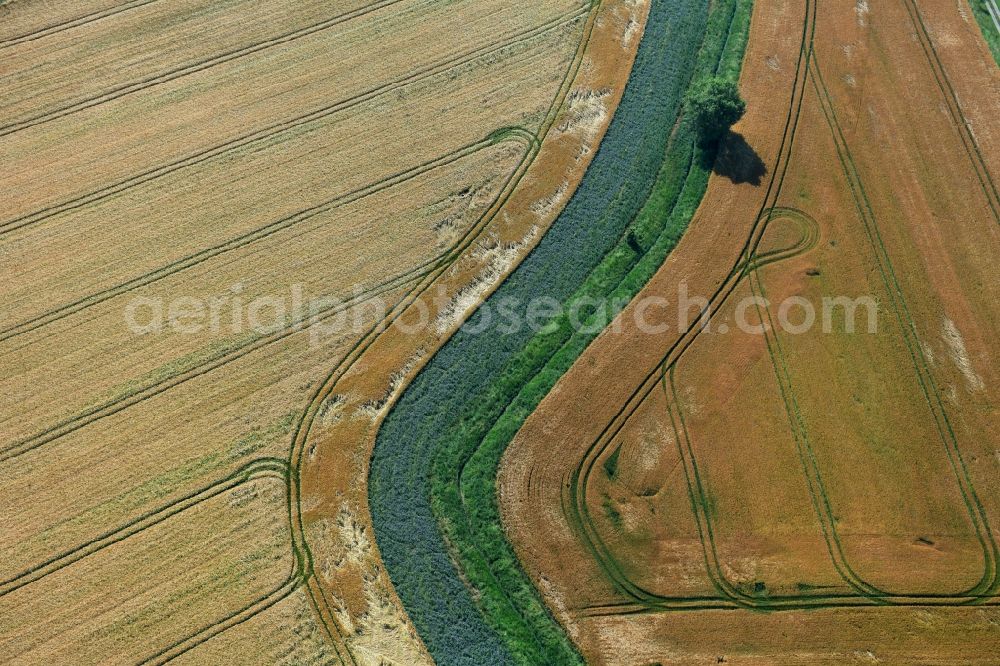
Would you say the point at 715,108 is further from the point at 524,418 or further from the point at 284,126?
the point at 284,126

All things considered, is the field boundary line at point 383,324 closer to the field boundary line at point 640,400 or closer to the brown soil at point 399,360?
the brown soil at point 399,360

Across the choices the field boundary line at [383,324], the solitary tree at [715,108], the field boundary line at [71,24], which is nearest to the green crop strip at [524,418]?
the solitary tree at [715,108]

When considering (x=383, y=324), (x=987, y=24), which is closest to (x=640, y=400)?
(x=383, y=324)

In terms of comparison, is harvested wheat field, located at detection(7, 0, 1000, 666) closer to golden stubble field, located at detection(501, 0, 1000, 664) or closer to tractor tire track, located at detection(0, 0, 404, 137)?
golden stubble field, located at detection(501, 0, 1000, 664)

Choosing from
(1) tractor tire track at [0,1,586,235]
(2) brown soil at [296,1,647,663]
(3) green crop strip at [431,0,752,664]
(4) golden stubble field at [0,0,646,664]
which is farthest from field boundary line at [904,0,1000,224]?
(1) tractor tire track at [0,1,586,235]

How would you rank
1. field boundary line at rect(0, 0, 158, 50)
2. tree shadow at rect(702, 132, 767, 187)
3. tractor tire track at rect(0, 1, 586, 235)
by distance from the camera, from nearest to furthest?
tractor tire track at rect(0, 1, 586, 235), tree shadow at rect(702, 132, 767, 187), field boundary line at rect(0, 0, 158, 50)

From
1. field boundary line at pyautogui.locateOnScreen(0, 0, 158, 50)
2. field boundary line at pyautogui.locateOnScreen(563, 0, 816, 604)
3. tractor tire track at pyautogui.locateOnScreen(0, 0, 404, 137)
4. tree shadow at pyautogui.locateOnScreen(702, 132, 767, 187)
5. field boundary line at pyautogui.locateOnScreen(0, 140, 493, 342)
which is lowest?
field boundary line at pyautogui.locateOnScreen(563, 0, 816, 604)

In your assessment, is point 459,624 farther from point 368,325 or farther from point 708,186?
point 708,186
